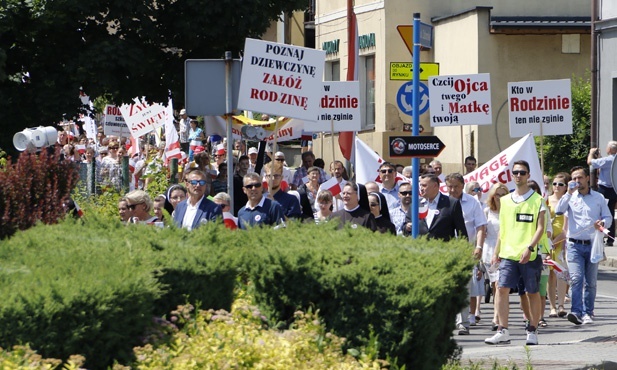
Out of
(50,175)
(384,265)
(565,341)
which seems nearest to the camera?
(384,265)

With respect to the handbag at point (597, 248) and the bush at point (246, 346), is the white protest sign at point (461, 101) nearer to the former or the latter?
the handbag at point (597, 248)

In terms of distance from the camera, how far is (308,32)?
46875 mm

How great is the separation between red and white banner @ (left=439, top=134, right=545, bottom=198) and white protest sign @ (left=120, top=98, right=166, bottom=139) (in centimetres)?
794

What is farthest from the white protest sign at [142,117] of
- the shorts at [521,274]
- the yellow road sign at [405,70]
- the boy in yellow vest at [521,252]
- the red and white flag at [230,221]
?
the shorts at [521,274]

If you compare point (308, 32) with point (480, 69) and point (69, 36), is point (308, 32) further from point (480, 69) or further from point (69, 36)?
point (69, 36)

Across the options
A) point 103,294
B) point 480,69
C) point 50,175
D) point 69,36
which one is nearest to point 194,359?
point 103,294

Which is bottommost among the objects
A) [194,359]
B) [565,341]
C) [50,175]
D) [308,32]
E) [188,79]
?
[565,341]

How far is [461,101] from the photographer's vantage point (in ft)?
64.9

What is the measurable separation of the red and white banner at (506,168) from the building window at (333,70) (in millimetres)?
23360

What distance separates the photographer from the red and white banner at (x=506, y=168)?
683 inches

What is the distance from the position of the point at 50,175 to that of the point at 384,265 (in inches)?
169

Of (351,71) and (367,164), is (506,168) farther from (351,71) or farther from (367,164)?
(351,71)

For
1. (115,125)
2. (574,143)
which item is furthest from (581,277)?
(115,125)

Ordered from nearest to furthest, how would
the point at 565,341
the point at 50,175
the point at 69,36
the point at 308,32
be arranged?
the point at 50,175 → the point at 565,341 → the point at 69,36 → the point at 308,32
